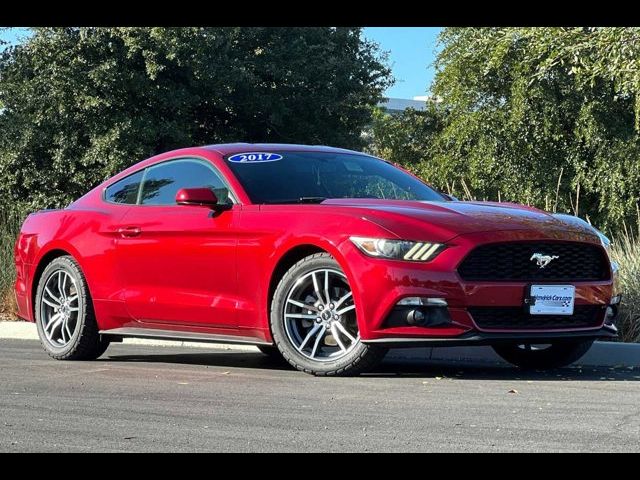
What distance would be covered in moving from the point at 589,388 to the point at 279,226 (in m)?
2.21

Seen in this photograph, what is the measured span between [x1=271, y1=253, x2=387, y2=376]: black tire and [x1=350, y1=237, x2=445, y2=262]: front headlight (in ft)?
1.02

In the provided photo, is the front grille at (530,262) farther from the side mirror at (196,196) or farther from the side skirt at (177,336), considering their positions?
the side mirror at (196,196)

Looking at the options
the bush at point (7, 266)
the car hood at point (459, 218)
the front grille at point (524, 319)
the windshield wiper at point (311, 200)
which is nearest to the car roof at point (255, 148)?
the windshield wiper at point (311, 200)

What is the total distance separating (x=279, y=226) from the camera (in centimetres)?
752

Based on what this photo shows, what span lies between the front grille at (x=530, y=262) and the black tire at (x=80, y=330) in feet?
10.6

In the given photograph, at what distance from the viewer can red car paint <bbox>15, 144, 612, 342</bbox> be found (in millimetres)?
6980

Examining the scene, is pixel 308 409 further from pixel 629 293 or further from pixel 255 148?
pixel 629 293

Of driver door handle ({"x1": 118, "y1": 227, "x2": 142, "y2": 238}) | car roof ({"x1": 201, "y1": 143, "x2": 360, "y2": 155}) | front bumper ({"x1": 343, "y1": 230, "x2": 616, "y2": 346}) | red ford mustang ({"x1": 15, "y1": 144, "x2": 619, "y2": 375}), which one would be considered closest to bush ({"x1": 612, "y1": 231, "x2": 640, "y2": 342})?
red ford mustang ({"x1": 15, "y1": 144, "x2": 619, "y2": 375})

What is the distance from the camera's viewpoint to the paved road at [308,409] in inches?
199

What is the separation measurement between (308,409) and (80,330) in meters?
3.30

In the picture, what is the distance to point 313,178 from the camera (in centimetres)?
816

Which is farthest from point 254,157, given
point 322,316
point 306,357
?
point 306,357

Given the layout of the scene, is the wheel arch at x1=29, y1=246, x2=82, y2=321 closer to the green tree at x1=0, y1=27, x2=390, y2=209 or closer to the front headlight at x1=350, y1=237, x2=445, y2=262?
the front headlight at x1=350, y1=237, x2=445, y2=262
